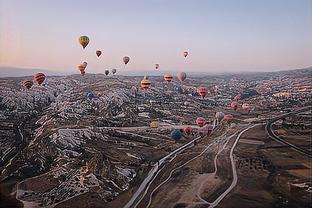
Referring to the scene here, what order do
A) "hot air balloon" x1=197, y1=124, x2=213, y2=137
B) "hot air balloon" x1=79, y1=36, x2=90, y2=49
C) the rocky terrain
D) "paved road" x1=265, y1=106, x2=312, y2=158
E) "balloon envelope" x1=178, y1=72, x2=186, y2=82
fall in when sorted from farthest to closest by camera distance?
1. "balloon envelope" x1=178, y1=72, x2=186, y2=82
2. "hot air balloon" x1=197, y1=124, x2=213, y2=137
3. "hot air balloon" x1=79, y1=36, x2=90, y2=49
4. "paved road" x1=265, y1=106, x2=312, y2=158
5. the rocky terrain

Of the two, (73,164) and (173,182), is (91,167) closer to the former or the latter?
(73,164)

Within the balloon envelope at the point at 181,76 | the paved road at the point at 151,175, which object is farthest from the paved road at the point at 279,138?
the balloon envelope at the point at 181,76

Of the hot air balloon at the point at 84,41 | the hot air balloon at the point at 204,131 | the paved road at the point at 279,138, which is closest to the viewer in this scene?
the paved road at the point at 279,138

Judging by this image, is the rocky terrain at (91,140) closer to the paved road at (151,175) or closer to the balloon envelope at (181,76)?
the paved road at (151,175)

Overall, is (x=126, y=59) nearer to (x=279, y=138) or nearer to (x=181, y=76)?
(x=181, y=76)

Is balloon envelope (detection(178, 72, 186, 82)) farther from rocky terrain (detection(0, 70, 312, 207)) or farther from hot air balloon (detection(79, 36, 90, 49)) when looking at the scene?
hot air balloon (detection(79, 36, 90, 49))

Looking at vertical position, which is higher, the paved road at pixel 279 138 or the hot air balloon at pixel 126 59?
the hot air balloon at pixel 126 59

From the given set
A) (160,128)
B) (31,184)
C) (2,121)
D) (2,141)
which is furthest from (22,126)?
(31,184)

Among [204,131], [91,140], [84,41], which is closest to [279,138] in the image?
[204,131]

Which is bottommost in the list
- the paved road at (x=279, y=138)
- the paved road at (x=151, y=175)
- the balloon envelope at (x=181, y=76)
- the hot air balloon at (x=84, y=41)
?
the paved road at (x=151, y=175)

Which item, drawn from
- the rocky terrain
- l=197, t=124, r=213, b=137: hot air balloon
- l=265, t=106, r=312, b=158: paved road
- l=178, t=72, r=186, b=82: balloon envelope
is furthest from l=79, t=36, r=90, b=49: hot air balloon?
l=265, t=106, r=312, b=158: paved road

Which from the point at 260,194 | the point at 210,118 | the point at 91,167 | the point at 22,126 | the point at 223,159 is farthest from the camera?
the point at 210,118
